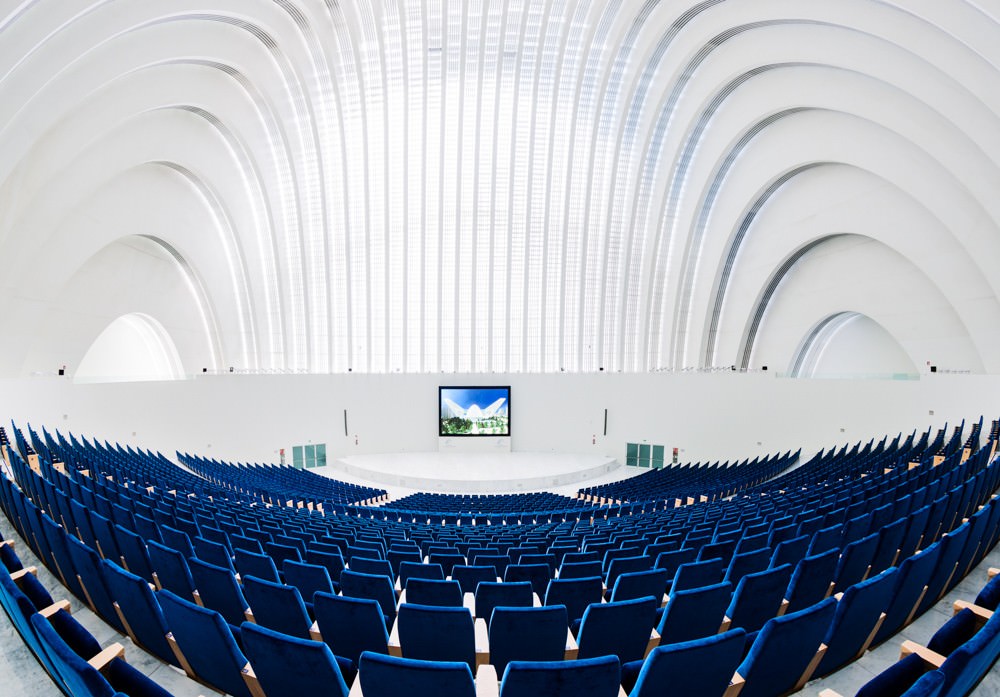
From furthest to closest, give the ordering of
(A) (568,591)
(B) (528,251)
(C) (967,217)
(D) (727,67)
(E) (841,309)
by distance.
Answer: (B) (528,251) → (E) (841,309) → (D) (727,67) → (C) (967,217) → (A) (568,591)

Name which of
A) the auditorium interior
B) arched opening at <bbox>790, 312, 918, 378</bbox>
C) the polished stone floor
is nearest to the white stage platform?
the auditorium interior

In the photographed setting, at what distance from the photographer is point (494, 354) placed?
2717cm

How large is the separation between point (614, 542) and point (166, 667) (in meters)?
5.56

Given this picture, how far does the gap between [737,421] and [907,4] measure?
16.4 metres

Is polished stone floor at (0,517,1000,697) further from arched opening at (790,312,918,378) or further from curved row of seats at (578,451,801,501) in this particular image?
arched opening at (790,312,918,378)

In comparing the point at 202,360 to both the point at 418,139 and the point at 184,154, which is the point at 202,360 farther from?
the point at 418,139

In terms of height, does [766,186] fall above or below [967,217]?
above

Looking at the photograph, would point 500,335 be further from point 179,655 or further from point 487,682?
point 487,682

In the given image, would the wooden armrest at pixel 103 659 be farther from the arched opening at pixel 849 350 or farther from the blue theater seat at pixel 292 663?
the arched opening at pixel 849 350

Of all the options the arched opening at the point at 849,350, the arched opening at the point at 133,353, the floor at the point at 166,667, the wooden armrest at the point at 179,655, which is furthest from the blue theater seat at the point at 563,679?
the arched opening at the point at 133,353

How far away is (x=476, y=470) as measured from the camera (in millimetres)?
22719

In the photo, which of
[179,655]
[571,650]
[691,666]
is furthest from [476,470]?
[691,666]

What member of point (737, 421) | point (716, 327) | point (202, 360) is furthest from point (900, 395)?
point (202, 360)

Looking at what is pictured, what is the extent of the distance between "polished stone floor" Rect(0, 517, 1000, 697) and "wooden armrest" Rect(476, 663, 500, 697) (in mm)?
1881
